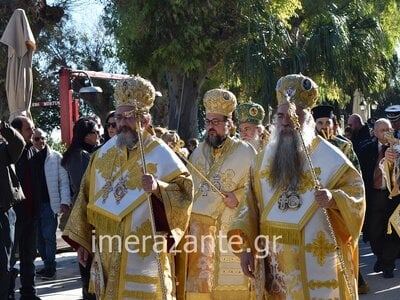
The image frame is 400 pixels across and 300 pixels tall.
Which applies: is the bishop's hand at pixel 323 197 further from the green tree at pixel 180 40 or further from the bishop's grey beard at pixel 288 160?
the green tree at pixel 180 40

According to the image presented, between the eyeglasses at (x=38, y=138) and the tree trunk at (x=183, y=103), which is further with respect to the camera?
the tree trunk at (x=183, y=103)

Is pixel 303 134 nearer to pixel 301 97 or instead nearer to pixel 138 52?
pixel 301 97

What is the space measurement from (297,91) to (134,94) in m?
1.15

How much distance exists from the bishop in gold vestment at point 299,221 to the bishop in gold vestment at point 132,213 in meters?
0.54

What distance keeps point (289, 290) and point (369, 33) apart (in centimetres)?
2060

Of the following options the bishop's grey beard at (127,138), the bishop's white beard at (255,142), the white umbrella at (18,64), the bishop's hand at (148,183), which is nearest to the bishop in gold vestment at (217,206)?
the bishop's white beard at (255,142)

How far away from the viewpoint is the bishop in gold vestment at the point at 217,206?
752 cm

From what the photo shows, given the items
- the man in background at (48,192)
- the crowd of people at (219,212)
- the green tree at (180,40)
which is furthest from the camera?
the green tree at (180,40)

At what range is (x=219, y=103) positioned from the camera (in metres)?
7.84

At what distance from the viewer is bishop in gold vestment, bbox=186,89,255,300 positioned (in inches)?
296

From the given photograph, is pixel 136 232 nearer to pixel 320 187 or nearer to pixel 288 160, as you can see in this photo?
pixel 288 160

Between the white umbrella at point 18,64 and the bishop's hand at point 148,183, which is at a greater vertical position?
the white umbrella at point 18,64

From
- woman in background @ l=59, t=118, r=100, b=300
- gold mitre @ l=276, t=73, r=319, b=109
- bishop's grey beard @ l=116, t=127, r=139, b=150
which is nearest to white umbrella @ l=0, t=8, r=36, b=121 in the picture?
woman in background @ l=59, t=118, r=100, b=300

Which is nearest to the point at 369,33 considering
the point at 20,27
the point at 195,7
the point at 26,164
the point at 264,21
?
the point at 264,21
